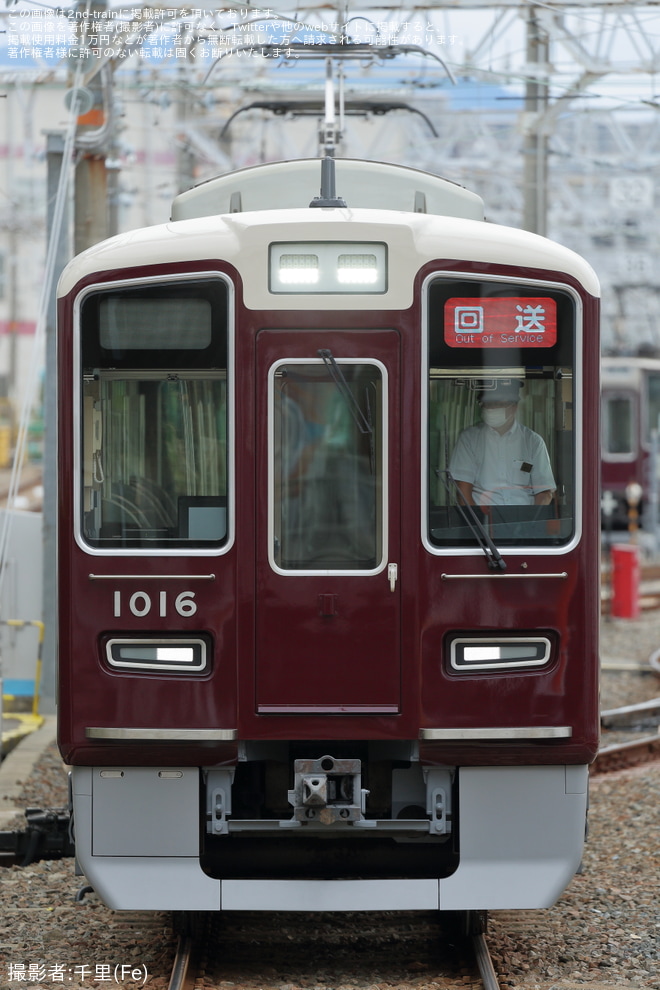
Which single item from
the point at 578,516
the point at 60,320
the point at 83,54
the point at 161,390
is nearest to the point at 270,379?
the point at 161,390

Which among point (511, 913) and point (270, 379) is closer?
point (270, 379)

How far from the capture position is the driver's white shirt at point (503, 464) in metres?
4.85

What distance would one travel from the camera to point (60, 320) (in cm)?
483

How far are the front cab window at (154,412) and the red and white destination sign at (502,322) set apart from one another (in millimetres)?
815

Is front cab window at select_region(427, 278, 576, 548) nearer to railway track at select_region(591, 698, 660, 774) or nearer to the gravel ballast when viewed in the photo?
the gravel ballast

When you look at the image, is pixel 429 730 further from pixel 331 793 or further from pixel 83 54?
pixel 83 54

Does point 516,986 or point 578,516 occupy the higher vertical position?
point 578,516

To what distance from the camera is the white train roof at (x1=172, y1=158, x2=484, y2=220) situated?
5.82 metres

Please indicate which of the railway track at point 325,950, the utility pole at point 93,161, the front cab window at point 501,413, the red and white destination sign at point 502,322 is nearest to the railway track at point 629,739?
the railway track at point 325,950

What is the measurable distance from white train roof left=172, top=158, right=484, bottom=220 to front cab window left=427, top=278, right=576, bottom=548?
1112 mm

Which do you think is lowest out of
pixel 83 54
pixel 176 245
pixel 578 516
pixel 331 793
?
pixel 331 793

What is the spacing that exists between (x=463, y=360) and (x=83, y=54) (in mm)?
5725

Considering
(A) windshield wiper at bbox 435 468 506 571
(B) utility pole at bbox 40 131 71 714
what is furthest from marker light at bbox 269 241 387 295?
(B) utility pole at bbox 40 131 71 714

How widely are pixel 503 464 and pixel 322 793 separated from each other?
1.30 m
